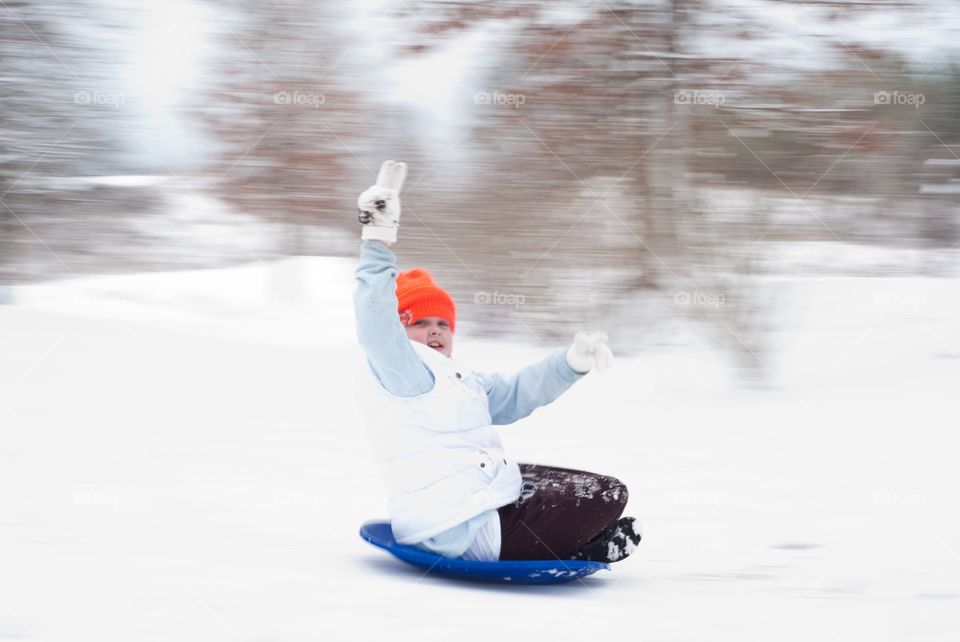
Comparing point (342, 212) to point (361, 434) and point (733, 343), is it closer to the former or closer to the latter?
point (361, 434)

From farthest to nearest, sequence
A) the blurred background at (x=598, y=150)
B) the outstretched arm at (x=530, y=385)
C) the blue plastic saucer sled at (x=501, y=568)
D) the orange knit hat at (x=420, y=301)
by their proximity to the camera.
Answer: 1. the blurred background at (x=598, y=150)
2. the outstretched arm at (x=530, y=385)
3. the orange knit hat at (x=420, y=301)
4. the blue plastic saucer sled at (x=501, y=568)

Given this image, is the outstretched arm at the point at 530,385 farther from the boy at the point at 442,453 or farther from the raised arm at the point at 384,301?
the raised arm at the point at 384,301

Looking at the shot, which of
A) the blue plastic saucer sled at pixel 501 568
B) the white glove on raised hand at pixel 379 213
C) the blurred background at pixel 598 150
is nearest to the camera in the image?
the white glove on raised hand at pixel 379 213

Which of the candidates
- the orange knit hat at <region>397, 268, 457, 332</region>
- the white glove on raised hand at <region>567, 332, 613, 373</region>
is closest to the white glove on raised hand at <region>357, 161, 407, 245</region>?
the orange knit hat at <region>397, 268, 457, 332</region>

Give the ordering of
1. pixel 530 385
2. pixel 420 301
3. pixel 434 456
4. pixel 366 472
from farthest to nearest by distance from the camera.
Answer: pixel 366 472 < pixel 530 385 < pixel 420 301 < pixel 434 456

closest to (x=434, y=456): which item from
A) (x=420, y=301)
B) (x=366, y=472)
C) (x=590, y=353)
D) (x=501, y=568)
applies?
(x=501, y=568)

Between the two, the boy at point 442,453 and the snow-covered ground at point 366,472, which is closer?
the snow-covered ground at point 366,472

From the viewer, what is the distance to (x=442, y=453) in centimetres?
251

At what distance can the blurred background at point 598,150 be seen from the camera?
19.2ft

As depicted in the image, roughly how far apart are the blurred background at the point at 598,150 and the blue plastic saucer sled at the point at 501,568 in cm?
355

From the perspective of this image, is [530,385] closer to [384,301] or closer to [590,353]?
[590,353]

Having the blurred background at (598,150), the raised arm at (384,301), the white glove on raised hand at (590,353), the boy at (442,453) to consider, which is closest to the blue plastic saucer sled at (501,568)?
the boy at (442,453)

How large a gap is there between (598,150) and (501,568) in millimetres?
3769

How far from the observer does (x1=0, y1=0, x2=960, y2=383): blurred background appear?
5.86 m
